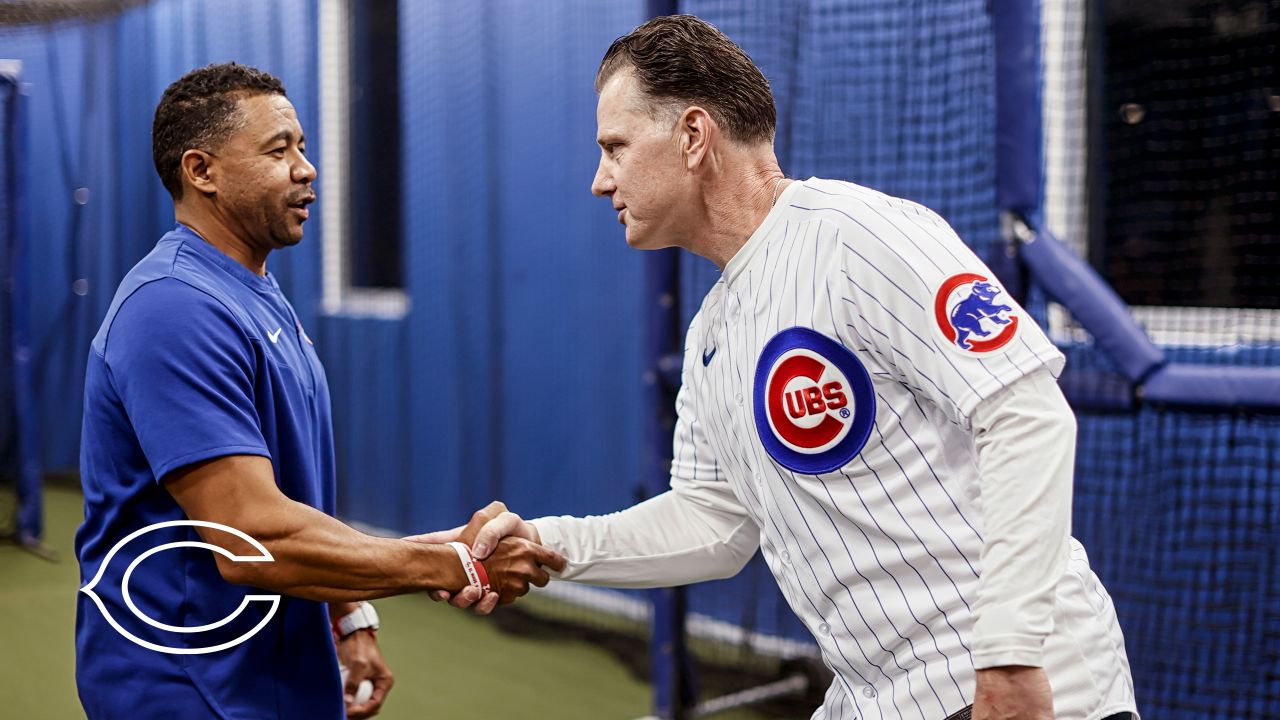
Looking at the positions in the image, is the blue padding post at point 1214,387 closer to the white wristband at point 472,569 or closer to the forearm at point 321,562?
the white wristband at point 472,569

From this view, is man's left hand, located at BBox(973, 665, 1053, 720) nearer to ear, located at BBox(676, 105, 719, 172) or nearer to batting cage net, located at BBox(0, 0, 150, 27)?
ear, located at BBox(676, 105, 719, 172)

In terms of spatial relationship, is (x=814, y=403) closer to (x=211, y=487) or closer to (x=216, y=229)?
(x=211, y=487)

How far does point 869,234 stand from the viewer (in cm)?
160

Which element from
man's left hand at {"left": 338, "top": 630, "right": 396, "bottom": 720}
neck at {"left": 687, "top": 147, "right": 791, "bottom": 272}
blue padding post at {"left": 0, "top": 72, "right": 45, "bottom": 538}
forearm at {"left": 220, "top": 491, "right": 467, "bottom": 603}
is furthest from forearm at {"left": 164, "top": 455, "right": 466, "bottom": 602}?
blue padding post at {"left": 0, "top": 72, "right": 45, "bottom": 538}

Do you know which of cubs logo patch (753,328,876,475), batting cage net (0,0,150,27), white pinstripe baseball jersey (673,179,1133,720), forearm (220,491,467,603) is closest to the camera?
white pinstripe baseball jersey (673,179,1133,720)

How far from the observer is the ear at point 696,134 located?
180 centimetres

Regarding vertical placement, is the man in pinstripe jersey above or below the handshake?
above

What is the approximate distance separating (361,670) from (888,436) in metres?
1.26

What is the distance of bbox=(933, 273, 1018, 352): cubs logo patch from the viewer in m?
1.47

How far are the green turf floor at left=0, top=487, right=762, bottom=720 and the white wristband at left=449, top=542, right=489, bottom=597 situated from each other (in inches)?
87.3

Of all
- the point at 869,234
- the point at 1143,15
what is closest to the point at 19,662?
the point at 869,234

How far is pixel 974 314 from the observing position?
1488 millimetres

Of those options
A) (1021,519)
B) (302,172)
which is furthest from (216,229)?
(1021,519)

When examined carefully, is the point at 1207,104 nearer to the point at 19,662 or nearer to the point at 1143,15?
the point at 1143,15
